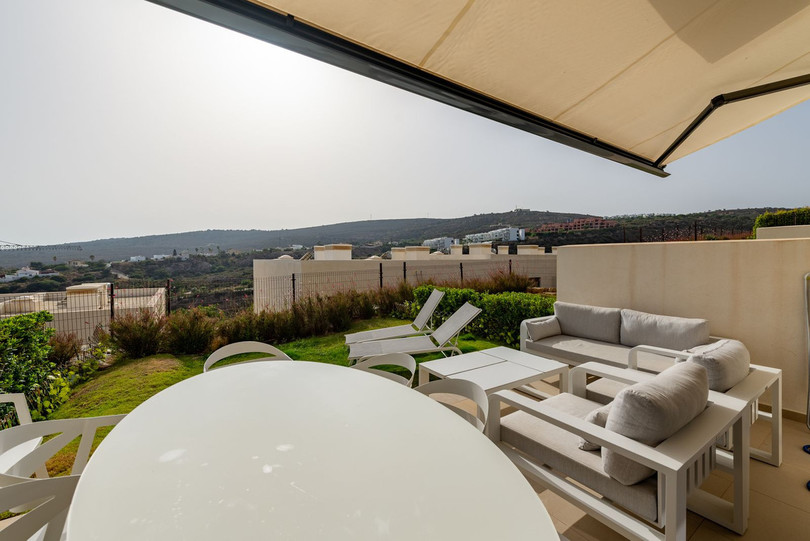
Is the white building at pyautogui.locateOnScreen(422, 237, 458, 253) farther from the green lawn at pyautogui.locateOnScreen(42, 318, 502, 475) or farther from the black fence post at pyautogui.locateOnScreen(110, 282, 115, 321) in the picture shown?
the black fence post at pyautogui.locateOnScreen(110, 282, 115, 321)

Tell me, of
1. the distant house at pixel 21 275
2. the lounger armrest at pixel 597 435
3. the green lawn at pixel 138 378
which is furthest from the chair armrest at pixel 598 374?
the distant house at pixel 21 275

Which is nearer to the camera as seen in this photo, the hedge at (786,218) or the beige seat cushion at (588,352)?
the beige seat cushion at (588,352)

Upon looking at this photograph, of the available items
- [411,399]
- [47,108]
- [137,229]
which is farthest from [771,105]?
[137,229]

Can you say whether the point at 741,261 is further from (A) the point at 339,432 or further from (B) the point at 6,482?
(B) the point at 6,482

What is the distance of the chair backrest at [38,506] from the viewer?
0.89 m

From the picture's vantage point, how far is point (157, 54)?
5352mm

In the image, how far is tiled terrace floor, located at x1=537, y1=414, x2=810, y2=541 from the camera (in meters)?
1.75

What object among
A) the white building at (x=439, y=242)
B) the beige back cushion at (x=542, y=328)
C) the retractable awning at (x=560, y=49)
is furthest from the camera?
the white building at (x=439, y=242)

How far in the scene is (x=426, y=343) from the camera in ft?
→ 14.7

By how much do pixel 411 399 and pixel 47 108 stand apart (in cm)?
982

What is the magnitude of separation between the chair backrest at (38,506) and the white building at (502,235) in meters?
23.3

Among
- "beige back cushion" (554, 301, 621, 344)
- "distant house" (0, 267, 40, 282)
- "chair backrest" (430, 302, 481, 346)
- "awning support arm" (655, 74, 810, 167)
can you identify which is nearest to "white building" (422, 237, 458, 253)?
"distant house" (0, 267, 40, 282)

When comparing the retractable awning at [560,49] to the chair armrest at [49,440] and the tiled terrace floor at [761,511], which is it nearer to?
the chair armrest at [49,440]

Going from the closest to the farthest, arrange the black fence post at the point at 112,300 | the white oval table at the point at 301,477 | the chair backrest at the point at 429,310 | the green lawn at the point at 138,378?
the white oval table at the point at 301,477 < the green lawn at the point at 138,378 < the chair backrest at the point at 429,310 < the black fence post at the point at 112,300
